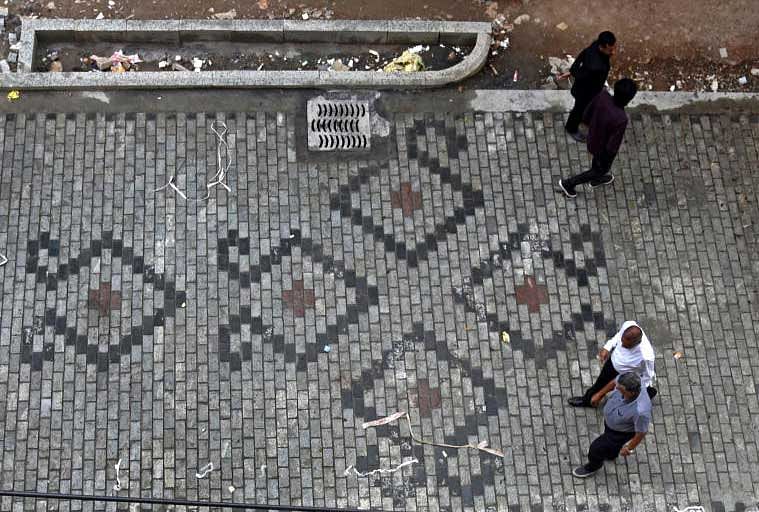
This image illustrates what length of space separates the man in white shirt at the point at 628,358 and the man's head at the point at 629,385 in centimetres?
39

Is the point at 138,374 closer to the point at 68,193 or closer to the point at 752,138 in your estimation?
the point at 68,193

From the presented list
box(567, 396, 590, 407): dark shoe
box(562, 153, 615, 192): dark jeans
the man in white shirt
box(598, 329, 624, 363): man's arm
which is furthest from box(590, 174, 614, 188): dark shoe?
box(567, 396, 590, 407): dark shoe

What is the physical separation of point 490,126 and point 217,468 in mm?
5104

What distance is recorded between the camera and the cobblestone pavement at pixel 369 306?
874cm

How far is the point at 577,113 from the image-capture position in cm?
1004

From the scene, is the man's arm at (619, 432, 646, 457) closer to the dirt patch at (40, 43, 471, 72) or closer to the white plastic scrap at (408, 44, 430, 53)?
the dirt patch at (40, 43, 471, 72)

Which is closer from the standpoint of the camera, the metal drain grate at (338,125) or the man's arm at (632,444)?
the man's arm at (632,444)

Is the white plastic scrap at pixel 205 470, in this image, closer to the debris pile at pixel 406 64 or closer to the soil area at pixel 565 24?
the debris pile at pixel 406 64

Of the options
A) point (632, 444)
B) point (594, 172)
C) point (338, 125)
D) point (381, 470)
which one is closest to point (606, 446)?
point (632, 444)

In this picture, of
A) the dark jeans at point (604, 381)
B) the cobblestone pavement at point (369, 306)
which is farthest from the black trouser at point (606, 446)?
the dark jeans at point (604, 381)

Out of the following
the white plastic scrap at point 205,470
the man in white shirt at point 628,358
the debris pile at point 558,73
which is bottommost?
the white plastic scrap at point 205,470

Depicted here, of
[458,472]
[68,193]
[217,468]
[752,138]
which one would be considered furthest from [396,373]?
[752,138]

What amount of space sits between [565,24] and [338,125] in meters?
3.40

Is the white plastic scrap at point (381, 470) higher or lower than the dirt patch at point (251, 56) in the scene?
lower
